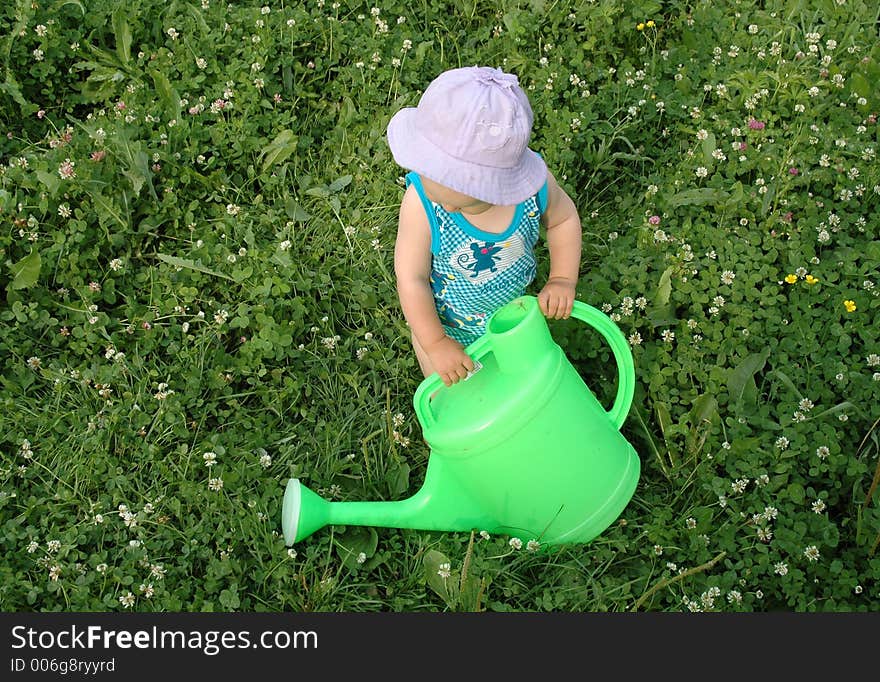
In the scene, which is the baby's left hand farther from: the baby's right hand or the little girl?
the baby's right hand

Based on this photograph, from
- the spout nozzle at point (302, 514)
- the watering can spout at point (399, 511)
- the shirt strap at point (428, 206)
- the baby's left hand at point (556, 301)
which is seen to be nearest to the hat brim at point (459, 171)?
Result: the shirt strap at point (428, 206)

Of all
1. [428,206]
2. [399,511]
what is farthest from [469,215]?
[399,511]

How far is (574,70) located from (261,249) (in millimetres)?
1331

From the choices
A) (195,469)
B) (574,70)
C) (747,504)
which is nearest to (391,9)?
(574,70)

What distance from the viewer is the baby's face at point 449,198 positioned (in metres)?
2.13

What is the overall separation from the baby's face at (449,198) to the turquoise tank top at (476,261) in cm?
7

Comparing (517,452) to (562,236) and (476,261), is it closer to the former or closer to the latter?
(476,261)

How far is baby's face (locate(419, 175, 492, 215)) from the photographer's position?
2127 millimetres

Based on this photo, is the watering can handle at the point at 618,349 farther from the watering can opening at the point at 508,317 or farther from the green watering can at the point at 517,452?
the watering can opening at the point at 508,317

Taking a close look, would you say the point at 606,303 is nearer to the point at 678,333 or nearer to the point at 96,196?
the point at 678,333

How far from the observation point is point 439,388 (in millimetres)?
2334

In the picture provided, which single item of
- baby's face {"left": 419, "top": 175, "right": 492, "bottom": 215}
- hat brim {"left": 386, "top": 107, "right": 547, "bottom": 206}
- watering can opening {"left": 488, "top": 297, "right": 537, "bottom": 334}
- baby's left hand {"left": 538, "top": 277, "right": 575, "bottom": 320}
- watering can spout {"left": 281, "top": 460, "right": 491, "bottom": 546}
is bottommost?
watering can spout {"left": 281, "top": 460, "right": 491, "bottom": 546}

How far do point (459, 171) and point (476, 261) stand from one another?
438mm

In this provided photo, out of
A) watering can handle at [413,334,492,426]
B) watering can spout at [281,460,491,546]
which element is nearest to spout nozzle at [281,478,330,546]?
watering can spout at [281,460,491,546]
